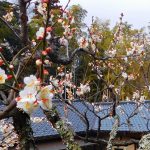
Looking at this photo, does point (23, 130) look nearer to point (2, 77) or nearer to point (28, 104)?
point (2, 77)

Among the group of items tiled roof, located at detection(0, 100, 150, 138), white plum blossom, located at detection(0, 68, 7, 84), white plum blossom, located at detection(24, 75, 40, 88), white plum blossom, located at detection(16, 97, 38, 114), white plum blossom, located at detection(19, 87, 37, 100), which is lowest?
tiled roof, located at detection(0, 100, 150, 138)

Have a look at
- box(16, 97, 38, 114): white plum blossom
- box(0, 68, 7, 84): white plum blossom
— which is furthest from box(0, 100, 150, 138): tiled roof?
box(16, 97, 38, 114): white plum blossom

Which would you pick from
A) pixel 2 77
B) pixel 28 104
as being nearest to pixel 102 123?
pixel 2 77

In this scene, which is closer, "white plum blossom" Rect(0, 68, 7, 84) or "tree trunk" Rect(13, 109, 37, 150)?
"white plum blossom" Rect(0, 68, 7, 84)

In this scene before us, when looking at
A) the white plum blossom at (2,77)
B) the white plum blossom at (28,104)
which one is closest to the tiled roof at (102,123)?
the white plum blossom at (2,77)

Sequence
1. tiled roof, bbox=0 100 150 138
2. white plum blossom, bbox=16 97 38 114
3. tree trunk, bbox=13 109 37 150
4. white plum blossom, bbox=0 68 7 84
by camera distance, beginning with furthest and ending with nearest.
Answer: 1. tiled roof, bbox=0 100 150 138
2. tree trunk, bbox=13 109 37 150
3. white plum blossom, bbox=0 68 7 84
4. white plum blossom, bbox=16 97 38 114

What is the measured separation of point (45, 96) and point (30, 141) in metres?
1.10

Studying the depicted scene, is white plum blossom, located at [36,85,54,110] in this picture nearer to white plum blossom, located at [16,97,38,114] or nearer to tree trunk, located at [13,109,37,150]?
white plum blossom, located at [16,97,38,114]

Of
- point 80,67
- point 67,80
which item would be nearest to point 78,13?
point 80,67

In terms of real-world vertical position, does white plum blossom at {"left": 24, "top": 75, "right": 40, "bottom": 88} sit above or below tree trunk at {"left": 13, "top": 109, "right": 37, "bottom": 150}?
above

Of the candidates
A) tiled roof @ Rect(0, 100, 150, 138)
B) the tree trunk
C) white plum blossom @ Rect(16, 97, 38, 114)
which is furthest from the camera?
tiled roof @ Rect(0, 100, 150, 138)

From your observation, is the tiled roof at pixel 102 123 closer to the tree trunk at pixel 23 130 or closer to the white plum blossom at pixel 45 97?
the tree trunk at pixel 23 130

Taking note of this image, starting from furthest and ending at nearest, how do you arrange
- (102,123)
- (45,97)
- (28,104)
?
(102,123)
(45,97)
(28,104)

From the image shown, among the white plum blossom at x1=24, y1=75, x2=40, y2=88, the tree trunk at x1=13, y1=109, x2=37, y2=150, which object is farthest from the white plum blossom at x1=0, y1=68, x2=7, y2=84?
the tree trunk at x1=13, y1=109, x2=37, y2=150
